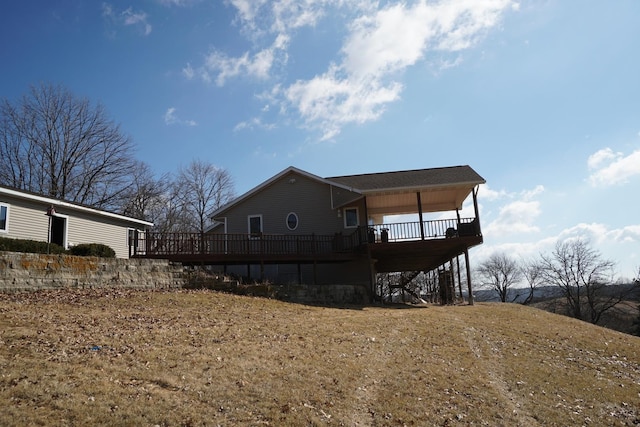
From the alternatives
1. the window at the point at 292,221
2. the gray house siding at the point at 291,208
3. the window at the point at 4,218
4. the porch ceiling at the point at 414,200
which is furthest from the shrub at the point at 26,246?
the porch ceiling at the point at 414,200

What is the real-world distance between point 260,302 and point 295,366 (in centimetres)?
765

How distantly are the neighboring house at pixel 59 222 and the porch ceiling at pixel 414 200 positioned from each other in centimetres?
1249

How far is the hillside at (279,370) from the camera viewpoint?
251 inches

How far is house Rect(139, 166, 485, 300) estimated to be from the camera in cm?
2103

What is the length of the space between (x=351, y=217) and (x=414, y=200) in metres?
4.11

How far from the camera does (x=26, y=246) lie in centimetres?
1580

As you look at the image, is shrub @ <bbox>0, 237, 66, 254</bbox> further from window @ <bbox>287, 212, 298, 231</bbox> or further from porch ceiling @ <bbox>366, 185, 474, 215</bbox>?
porch ceiling @ <bbox>366, 185, 474, 215</bbox>

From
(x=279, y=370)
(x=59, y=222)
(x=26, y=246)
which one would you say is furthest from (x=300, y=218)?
(x=279, y=370)

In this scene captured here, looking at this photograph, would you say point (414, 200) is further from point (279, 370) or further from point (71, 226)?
point (279, 370)

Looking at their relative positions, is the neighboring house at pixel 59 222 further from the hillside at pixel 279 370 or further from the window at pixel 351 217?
the window at pixel 351 217

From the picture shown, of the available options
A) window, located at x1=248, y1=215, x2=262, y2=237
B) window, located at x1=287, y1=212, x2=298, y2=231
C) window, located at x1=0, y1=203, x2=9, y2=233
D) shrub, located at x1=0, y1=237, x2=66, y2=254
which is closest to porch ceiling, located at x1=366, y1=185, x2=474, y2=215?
window, located at x1=287, y1=212, x2=298, y2=231

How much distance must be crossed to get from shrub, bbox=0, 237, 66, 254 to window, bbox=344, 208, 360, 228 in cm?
1349

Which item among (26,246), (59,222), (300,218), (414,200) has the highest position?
(414,200)

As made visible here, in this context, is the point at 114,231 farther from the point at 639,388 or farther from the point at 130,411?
the point at 639,388
